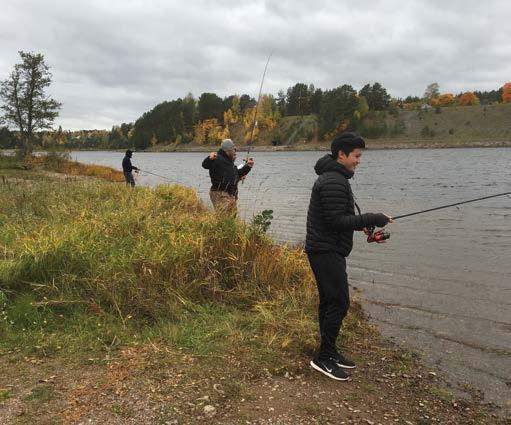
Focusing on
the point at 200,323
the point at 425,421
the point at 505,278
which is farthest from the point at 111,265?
the point at 505,278

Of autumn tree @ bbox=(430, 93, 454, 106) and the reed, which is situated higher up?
autumn tree @ bbox=(430, 93, 454, 106)

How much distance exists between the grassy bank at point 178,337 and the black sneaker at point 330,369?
8 centimetres

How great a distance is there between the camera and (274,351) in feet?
15.3

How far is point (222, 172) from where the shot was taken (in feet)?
28.4

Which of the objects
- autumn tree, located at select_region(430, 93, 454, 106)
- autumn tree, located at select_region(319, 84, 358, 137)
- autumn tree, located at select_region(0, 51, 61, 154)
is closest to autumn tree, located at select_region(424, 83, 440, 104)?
autumn tree, located at select_region(430, 93, 454, 106)

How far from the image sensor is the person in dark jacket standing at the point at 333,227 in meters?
4.02

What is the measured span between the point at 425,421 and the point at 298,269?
10.7 feet

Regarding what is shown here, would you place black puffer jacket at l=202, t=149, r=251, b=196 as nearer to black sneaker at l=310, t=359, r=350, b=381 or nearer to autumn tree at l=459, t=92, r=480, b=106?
black sneaker at l=310, t=359, r=350, b=381

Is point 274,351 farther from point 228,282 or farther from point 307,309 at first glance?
point 228,282

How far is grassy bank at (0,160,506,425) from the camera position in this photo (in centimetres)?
368

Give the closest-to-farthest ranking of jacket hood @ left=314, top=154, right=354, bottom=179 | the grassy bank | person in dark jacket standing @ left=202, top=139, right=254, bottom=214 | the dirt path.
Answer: the dirt path, the grassy bank, jacket hood @ left=314, top=154, right=354, bottom=179, person in dark jacket standing @ left=202, top=139, right=254, bottom=214

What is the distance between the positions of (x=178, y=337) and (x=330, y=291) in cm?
171

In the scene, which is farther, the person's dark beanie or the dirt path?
the person's dark beanie

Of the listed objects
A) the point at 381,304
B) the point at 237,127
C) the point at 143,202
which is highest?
the point at 237,127
